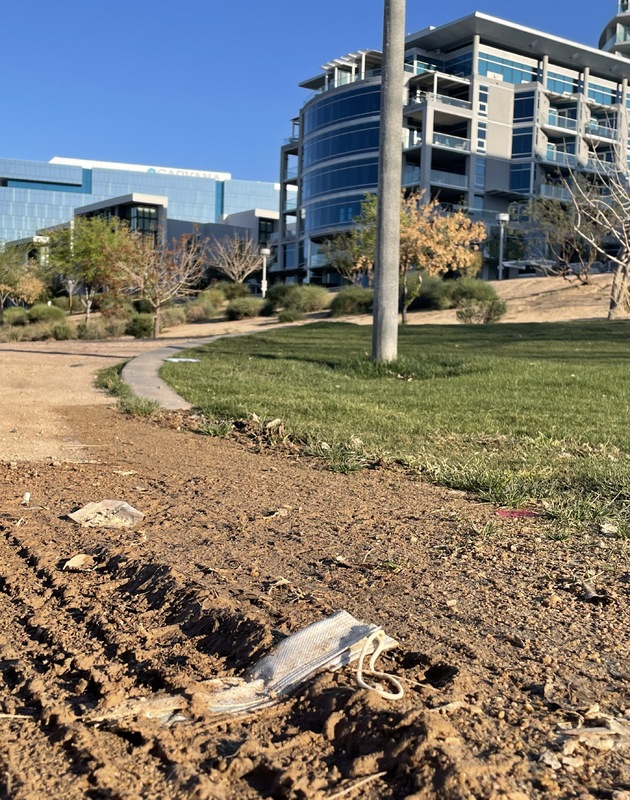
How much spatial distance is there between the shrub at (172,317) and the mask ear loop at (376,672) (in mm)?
39655

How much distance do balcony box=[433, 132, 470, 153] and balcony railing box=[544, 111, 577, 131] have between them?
8838 mm

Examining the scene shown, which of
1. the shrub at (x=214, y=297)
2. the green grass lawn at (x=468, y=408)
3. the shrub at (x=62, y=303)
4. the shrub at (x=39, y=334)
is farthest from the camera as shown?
the shrub at (x=62, y=303)

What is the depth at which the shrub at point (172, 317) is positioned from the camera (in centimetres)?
4222

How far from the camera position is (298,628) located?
8.84 ft

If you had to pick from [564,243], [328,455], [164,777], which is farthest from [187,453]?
[564,243]

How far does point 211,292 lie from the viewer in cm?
5250

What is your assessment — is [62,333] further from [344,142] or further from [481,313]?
[344,142]

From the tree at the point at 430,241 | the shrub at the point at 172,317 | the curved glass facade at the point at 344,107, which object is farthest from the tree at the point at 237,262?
the tree at the point at 430,241

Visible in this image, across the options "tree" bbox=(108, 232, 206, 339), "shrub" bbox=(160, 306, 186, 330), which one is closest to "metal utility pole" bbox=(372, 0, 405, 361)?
"tree" bbox=(108, 232, 206, 339)

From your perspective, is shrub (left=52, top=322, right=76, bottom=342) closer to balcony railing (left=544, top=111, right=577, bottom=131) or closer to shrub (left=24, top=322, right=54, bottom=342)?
shrub (left=24, top=322, right=54, bottom=342)

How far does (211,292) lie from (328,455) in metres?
47.5

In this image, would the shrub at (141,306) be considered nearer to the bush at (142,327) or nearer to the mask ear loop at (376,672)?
the bush at (142,327)

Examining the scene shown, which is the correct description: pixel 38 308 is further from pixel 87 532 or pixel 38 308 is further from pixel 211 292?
pixel 87 532

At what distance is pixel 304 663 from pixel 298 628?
12.0 inches
